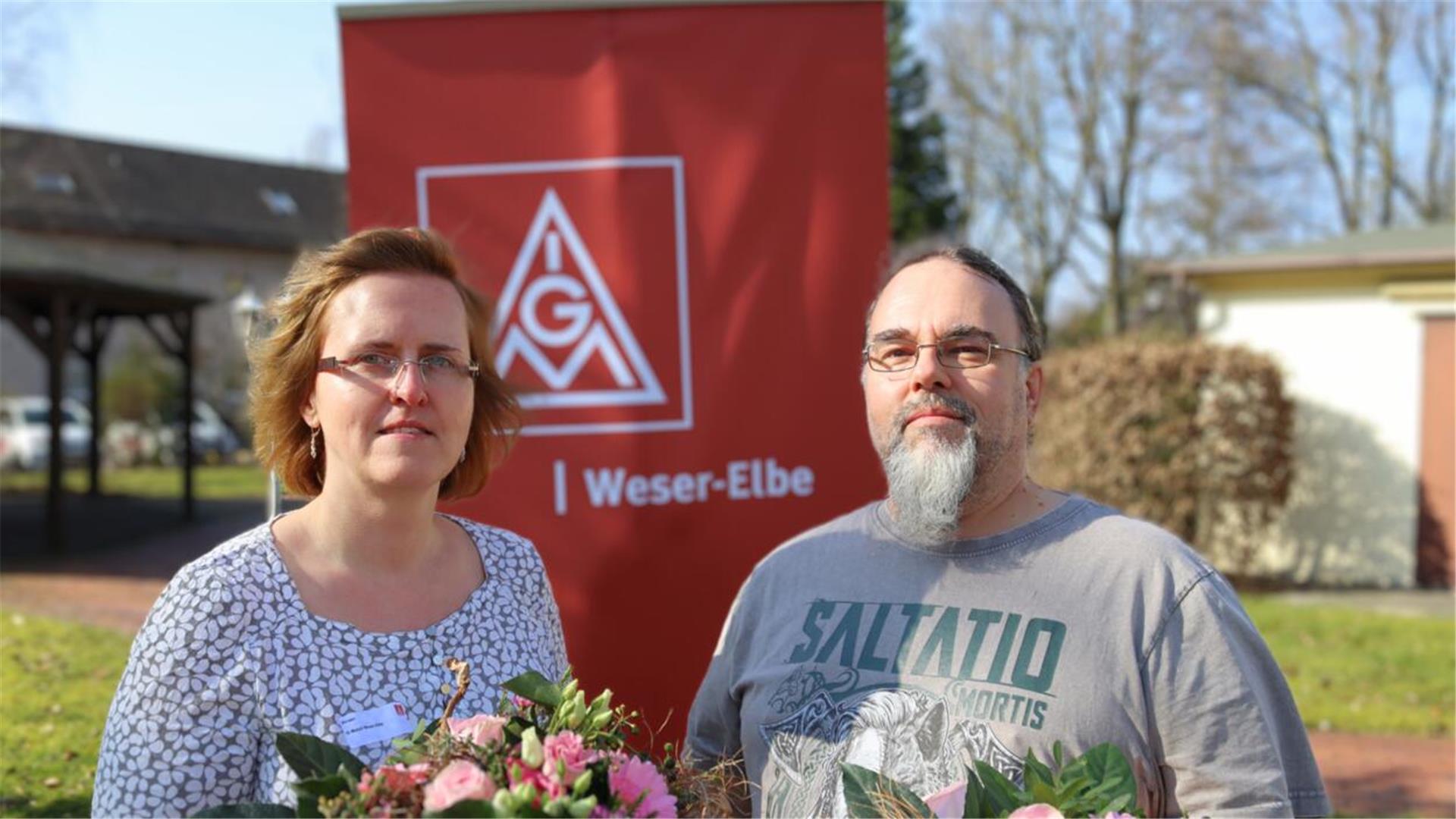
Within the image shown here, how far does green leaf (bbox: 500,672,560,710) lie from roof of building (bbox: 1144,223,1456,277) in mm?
12298

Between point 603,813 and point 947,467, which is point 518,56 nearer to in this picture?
point 947,467

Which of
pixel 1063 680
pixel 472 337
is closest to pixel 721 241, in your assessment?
pixel 472 337

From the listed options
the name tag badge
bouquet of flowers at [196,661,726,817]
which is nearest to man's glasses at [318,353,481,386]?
the name tag badge

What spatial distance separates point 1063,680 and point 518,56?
7.63 feet

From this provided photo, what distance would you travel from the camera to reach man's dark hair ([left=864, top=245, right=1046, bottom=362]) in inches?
96.1

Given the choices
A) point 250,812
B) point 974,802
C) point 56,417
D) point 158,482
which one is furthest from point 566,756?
point 158,482

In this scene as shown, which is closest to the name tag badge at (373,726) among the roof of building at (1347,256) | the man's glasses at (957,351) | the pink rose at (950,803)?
the pink rose at (950,803)

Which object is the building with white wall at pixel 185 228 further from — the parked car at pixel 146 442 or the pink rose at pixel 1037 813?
the pink rose at pixel 1037 813

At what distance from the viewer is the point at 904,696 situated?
7.28ft

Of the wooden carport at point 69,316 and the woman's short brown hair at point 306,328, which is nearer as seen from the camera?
the woman's short brown hair at point 306,328

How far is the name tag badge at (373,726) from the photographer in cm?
199

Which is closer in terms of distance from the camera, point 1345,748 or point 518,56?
point 518,56

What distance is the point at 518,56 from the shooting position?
138 inches

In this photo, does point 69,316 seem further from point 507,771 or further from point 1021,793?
point 1021,793
